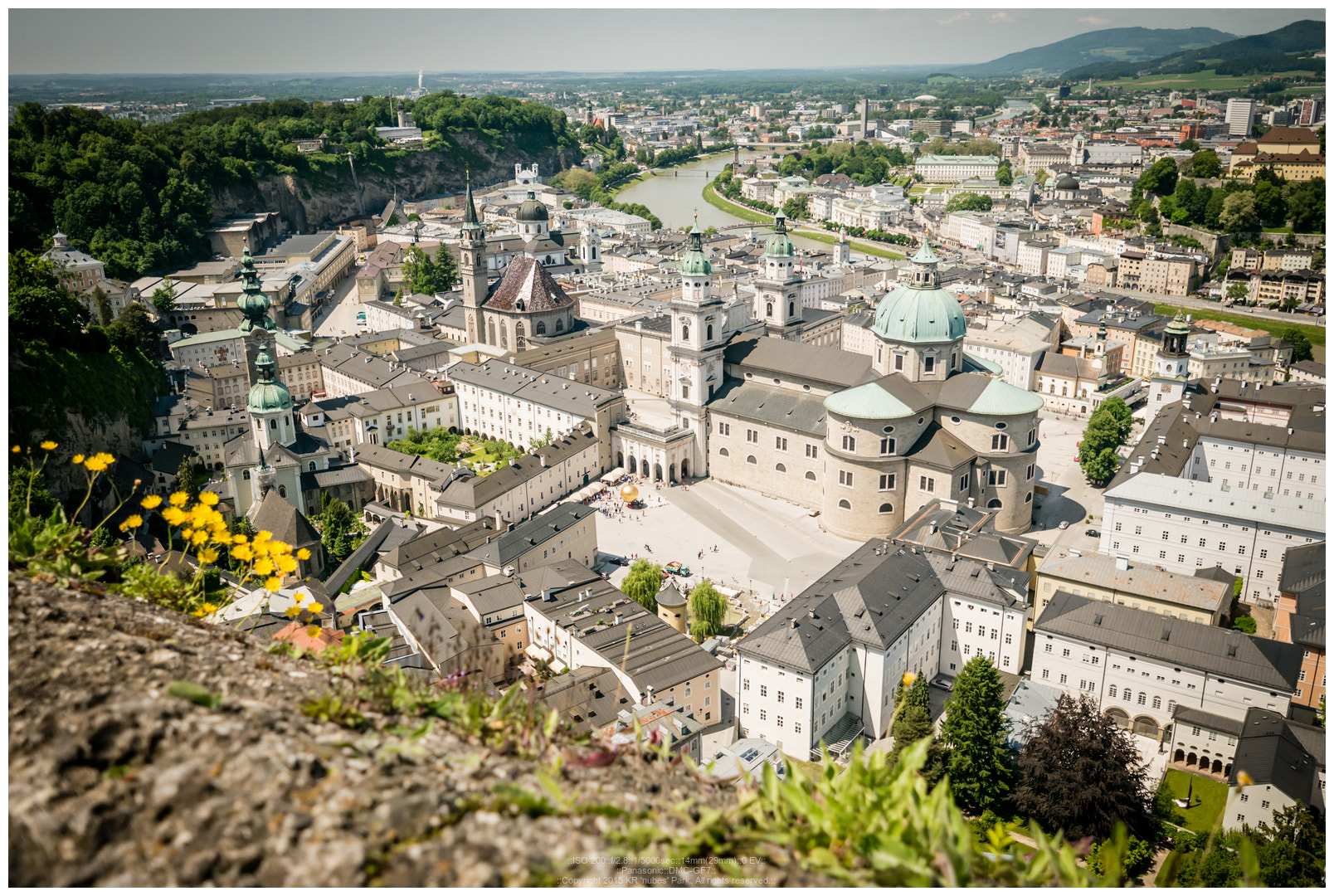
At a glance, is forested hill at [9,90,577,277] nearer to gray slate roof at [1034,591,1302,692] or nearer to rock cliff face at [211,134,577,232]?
rock cliff face at [211,134,577,232]

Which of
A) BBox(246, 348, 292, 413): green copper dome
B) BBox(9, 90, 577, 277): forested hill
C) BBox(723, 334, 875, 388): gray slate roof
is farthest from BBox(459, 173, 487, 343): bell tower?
BBox(9, 90, 577, 277): forested hill

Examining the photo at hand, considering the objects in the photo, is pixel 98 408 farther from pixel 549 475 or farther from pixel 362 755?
pixel 362 755

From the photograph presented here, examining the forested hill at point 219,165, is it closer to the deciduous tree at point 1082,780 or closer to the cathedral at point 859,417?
the cathedral at point 859,417

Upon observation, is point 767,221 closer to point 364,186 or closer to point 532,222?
point 532,222

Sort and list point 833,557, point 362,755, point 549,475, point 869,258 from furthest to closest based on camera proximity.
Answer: point 869,258, point 549,475, point 833,557, point 362,755

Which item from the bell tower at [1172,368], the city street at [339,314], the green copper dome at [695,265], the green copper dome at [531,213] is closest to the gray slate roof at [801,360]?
the green copper dome at [695,265]

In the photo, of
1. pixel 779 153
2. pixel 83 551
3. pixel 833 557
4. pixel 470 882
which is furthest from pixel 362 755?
pixel 779 153

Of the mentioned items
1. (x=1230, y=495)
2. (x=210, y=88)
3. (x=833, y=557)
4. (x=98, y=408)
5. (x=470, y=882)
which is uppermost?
(x=210, y=88)
